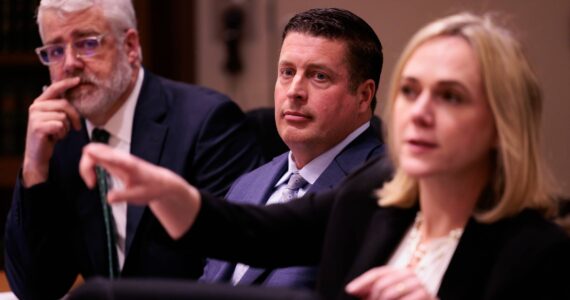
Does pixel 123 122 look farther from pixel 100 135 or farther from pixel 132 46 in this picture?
pixel 132 46

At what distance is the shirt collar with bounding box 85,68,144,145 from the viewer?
2.29 meters

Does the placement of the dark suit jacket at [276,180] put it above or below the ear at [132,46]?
below

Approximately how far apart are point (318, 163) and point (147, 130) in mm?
561

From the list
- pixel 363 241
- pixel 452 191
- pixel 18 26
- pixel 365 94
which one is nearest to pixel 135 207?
pixel 365 94

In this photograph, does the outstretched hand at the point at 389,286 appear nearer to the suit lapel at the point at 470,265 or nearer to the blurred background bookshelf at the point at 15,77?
the suit lapel at the point at 470,265

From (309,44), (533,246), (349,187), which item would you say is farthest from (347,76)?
(533,246)

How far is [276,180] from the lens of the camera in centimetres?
193

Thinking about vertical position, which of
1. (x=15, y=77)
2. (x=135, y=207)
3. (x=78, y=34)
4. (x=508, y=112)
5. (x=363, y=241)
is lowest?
(x=15, y=77)

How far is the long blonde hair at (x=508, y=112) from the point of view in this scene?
1181 millimetres

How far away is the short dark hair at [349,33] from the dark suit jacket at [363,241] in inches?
22.1

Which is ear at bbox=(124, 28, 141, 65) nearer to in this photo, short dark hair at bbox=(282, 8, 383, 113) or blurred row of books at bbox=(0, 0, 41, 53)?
short dark hair at bbox=(282, 8, 383, 113)

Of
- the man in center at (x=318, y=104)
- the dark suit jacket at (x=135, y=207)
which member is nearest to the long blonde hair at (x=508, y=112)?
A: the man in center at (x=318, y=104)

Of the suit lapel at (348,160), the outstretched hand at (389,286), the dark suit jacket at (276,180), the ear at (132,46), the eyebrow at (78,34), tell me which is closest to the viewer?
the outstretched hand at (389,286)

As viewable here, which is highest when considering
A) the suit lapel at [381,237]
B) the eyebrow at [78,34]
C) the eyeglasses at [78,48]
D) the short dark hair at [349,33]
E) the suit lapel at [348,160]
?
the short dark hair at [349,33]
